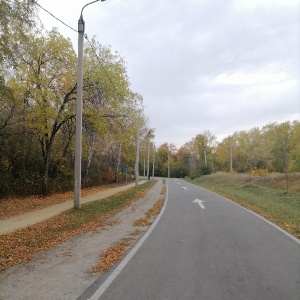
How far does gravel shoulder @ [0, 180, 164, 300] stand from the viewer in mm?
5004

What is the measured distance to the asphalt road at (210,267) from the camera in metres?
4.88

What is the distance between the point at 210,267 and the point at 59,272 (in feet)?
8.95

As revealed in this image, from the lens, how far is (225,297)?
4.69m

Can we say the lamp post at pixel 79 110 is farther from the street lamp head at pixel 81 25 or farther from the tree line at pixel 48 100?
the tree line at pixel 48 100

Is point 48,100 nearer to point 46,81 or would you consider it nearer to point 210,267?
point 46,81

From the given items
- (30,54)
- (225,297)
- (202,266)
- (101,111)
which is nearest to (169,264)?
→ (202,266)

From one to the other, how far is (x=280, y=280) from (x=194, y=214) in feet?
27.7

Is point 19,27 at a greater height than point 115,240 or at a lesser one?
greater

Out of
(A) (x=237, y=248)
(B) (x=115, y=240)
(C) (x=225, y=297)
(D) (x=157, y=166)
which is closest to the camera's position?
(C) (x=225, y=297)

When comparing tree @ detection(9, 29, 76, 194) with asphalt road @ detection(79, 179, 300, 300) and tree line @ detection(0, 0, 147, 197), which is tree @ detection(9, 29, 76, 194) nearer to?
tree line @ detection(0, 0, 147, 197)

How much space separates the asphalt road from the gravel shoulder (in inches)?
16.4

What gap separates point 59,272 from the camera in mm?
6020

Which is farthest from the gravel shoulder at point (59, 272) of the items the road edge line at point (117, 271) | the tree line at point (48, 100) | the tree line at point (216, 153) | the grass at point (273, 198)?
the tree line at point (216, 153)

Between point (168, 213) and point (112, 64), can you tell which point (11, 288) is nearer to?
point (168, 213)
